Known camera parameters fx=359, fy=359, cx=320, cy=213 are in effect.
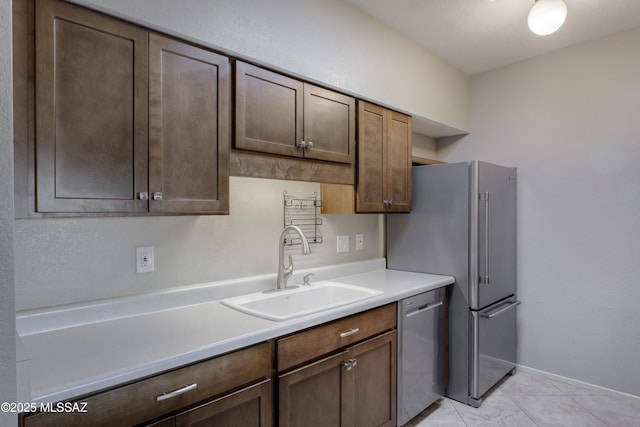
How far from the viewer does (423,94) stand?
8.95 ft

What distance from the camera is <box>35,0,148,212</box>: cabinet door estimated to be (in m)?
1.15

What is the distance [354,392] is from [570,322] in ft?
6.51

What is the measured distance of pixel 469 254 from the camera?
2451mm

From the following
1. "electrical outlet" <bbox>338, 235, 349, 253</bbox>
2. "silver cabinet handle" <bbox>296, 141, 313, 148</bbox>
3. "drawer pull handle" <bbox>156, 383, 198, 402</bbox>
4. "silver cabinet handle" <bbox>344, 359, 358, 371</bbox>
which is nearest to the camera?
"drawer pull handle" <bbox>156, 383, 198, 402</bbox>

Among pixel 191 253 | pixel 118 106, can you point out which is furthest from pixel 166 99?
pixel 191 253

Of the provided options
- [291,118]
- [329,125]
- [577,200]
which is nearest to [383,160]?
[329,125]

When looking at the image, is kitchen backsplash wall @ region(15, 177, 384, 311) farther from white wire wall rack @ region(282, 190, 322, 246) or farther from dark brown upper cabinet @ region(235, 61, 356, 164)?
dark brown upper cabinet @ region(235, 61, 356, 164)

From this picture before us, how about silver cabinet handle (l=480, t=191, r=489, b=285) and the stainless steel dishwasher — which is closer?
the stainless steel dishwasher

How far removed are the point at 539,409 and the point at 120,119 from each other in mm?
2934

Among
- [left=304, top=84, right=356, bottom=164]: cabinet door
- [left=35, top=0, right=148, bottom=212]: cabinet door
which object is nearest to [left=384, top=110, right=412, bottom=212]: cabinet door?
[left=304, top=84, right=356, bottom=164]: cabinet door

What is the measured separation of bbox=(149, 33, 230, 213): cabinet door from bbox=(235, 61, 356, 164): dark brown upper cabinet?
10cm

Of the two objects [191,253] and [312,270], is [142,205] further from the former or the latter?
[312,270]

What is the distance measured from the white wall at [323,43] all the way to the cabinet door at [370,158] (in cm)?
12

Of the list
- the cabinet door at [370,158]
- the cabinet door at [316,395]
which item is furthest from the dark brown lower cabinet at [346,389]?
the cabinet door at [370,158]
